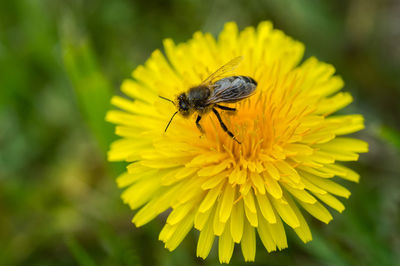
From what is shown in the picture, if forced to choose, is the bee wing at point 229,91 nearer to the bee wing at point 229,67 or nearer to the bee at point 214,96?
the bee at point 214,96

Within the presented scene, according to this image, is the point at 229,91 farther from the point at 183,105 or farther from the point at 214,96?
the point at 183,105

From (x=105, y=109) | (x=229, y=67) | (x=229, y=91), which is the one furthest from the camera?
(x=105, y=109)

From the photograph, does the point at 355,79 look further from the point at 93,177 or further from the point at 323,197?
the point at 93,177

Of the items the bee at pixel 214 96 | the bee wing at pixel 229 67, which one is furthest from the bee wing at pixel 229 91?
the bee wing at pixel 229 67

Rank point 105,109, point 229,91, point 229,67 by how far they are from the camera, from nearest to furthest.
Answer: point 229,91, point 229,67, point 105,109

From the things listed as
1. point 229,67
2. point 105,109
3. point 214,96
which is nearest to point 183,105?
point 214,96

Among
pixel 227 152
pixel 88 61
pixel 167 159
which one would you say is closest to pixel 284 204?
pixel 227 152
